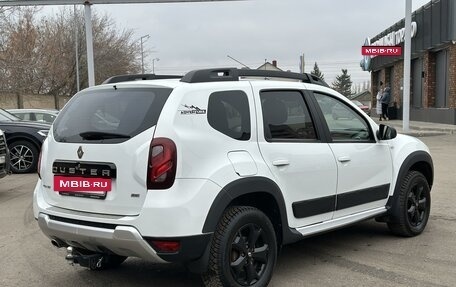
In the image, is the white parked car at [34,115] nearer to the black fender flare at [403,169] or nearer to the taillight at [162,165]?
the black fender flare at [403,169]

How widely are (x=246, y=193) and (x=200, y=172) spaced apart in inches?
18.3

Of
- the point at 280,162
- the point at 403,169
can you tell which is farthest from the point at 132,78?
the point at 403,169

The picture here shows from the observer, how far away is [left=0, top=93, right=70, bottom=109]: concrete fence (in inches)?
1297

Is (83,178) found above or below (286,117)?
below

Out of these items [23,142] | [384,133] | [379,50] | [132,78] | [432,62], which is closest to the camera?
[132,78]

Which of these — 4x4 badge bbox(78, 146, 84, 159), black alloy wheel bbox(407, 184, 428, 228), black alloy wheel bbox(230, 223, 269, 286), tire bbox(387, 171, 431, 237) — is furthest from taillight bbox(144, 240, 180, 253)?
black alloy wheel bbox(407, 184, 428, 228)

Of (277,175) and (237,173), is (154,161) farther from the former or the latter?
(277,175)

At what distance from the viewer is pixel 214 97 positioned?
4191mm

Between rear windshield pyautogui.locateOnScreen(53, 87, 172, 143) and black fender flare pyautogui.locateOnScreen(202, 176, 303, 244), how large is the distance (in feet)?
2.42

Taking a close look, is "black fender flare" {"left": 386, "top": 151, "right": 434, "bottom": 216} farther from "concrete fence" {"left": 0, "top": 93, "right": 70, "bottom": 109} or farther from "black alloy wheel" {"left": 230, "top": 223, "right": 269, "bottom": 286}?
"concrete fence" {"left": 0, "top": 93, "right": 70, "bottom": 109}

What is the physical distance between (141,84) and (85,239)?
4.19ft

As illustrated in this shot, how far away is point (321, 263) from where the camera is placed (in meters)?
5.18

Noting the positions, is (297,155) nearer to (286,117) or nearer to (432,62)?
(286,117)

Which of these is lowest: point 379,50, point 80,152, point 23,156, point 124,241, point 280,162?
point 23,156
